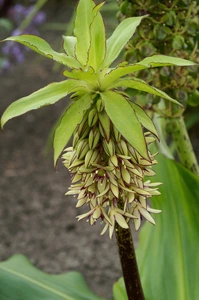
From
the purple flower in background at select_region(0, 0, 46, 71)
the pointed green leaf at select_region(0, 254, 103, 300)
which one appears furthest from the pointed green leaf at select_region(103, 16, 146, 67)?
the purple flower in background at select_region(0, 0, 46, 71)

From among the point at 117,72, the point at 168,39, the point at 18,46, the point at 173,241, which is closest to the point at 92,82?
the point at 117,72

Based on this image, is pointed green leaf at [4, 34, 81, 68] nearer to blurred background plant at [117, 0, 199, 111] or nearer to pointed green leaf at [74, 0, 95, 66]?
pointed green leaf at [74, 0, 95, 66]

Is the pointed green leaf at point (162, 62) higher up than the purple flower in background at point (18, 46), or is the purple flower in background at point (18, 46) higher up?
the purple flower in background at point (18, 46)

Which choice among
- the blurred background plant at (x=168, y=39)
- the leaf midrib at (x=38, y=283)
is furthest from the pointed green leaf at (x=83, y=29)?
the leaf midrib at (x=38, y=283)

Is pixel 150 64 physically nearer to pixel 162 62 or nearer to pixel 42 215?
pixel 162 62

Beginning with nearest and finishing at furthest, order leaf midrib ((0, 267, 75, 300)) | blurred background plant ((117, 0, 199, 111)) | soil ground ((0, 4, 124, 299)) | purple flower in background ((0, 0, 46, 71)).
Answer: blurred background plant ((117, 0, 199, 111)) < leaf midrib ((0, 267, 75, 300)) < soil ground ((0, 4, 124, 299)) < purple flower in background ((0, 0, 46, 71))

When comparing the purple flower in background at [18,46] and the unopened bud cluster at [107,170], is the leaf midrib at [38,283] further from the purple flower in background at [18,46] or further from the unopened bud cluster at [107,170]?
the purple flower in background at [18,46]

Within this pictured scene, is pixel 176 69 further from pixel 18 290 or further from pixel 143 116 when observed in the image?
pixel 18 290
